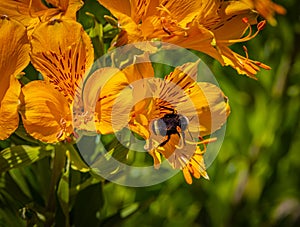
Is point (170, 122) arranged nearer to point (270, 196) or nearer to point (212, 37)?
point (212, 37)

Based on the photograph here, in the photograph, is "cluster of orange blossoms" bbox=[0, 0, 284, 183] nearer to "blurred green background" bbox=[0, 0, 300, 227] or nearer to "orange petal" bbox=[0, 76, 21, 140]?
"orange petal" bbox=[0, 76, 21, 140]

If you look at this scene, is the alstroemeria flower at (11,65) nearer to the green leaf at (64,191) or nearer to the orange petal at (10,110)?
A: the orange petal at (10,110)

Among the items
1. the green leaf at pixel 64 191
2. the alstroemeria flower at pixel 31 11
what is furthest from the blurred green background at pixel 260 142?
the alstroemeria flower at pixel 31 11

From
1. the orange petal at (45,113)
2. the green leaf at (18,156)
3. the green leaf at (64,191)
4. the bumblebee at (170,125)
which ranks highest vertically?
the orange petal at (45,113)

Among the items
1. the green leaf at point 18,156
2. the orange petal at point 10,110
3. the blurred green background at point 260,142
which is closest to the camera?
the orange petal at point 10,110

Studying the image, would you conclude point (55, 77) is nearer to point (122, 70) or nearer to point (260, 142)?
point (122, 70)

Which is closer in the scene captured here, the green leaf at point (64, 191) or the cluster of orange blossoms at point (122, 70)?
the cluster of orange blossoms at point (122, 70)

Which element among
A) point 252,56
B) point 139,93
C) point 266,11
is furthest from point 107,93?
point 252,56

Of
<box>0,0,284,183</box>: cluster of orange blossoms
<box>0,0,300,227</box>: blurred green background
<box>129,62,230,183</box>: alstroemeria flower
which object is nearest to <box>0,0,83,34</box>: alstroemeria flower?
<box>0,0,284,183</box>: cluster of orange blossoms
